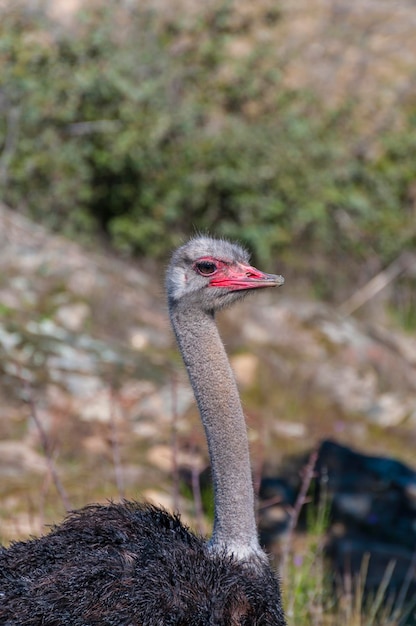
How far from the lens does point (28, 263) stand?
25.3 feet

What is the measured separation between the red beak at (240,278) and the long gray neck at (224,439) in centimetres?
16

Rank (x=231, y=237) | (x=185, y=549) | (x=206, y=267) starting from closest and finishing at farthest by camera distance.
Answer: (x=185, y=549) < (x=206, y=267) < (x=231, y=237)

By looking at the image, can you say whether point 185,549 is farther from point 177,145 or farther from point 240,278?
point 177,145

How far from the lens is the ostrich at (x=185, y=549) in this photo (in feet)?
9.29

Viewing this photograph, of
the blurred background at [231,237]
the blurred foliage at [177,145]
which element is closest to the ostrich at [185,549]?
the blurred background at [231,237]

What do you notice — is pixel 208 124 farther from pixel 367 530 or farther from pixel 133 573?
pixel 133 573

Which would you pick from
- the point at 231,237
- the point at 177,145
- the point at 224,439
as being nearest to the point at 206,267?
the point at 224,439

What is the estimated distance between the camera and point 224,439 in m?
3.34

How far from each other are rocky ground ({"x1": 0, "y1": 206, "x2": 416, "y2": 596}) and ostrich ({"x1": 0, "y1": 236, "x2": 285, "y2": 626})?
2190 millimetres

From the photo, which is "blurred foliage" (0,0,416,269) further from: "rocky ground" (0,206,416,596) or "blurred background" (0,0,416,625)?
"rocky ground" (0,206,416,596)

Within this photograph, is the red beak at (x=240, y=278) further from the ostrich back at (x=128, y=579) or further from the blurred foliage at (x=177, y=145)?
the blurred foliage at (x=177, y=145)

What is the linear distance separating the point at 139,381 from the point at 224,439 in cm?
371

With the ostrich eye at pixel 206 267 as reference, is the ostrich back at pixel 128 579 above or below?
below

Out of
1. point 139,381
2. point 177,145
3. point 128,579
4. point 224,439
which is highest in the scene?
point 177,145
